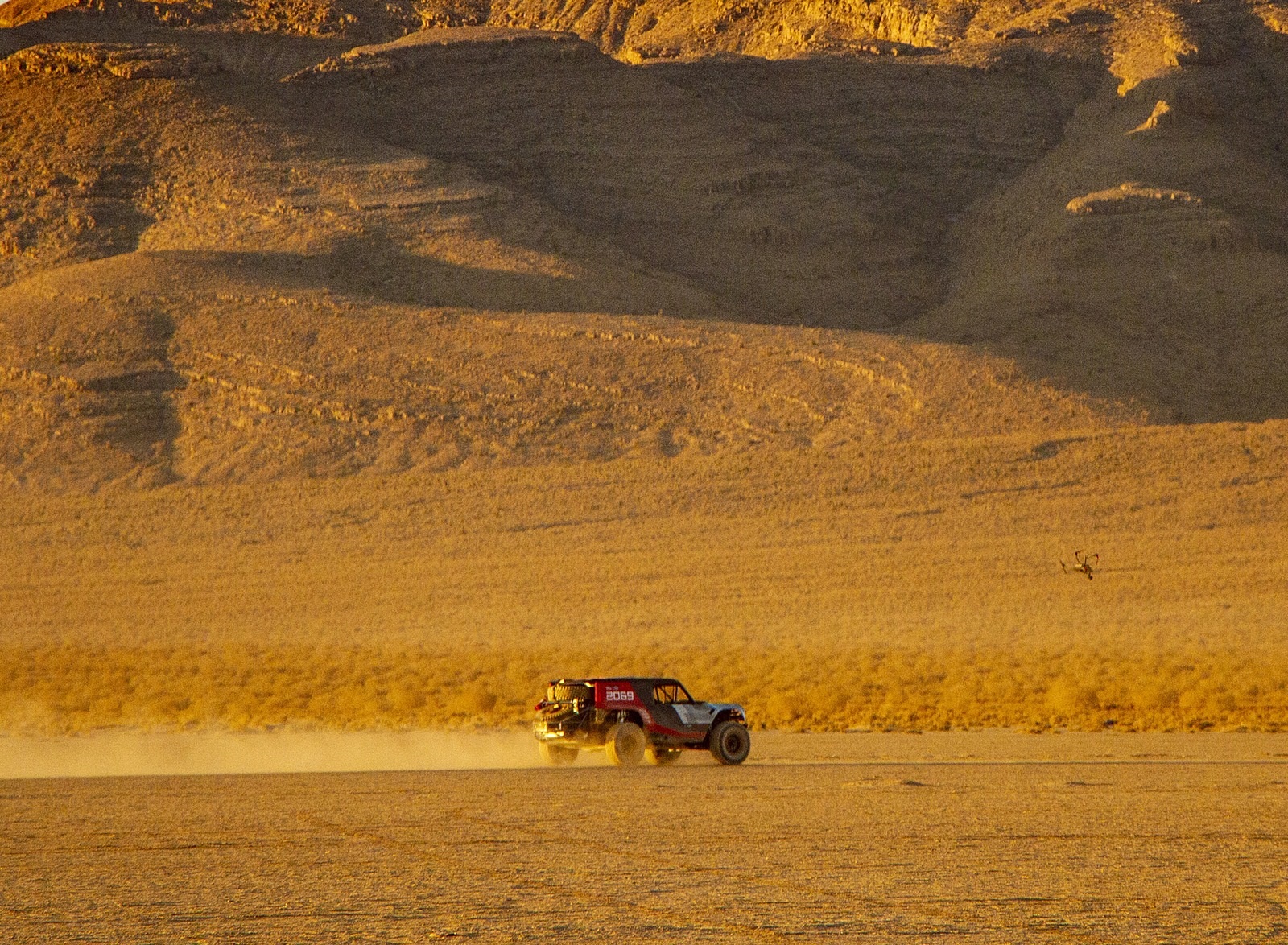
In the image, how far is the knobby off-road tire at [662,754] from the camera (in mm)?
20594

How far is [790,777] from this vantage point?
1891 cm

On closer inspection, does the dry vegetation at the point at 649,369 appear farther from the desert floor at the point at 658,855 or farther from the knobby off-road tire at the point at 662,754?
the desert floor at the point at 658,855

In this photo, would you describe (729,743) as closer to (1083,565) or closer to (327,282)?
(1083,565)

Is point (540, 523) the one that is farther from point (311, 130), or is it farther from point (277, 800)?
point (311, 130)

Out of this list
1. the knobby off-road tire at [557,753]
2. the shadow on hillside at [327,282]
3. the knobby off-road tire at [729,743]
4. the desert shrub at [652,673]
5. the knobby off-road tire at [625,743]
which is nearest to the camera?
the knobby off-road tire at [625,743]

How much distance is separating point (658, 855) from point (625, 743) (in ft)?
23.6

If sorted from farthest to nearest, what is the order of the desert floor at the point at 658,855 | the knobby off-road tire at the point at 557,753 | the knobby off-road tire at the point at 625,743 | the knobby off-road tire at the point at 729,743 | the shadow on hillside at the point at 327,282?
the shadow on hillside at the point at 327,282 → the knobby off-road tire at the point at 557,753 → the knobby off-road tire at the point at 729,743 → the knobby off-road tire at the point at 625,743 → the desert floor at the point at 658,855

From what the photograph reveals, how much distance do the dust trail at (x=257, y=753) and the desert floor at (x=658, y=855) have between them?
264 centimetres

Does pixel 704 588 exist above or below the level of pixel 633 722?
above

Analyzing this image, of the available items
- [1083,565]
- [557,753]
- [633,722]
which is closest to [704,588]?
[1083,565]

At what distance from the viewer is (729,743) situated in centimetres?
2055

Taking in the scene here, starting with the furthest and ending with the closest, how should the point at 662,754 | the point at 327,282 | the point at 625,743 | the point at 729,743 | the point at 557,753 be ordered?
the point at 327,282 → the point at 557,753 → the point at 662,754 → the point at 729,743 → the point at 625,743

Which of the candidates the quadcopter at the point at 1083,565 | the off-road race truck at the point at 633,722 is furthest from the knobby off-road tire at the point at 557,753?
the quadcopter at the point at 1083,565

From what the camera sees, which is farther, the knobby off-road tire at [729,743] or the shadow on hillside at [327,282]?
the shadow on hillside at [327,282]
